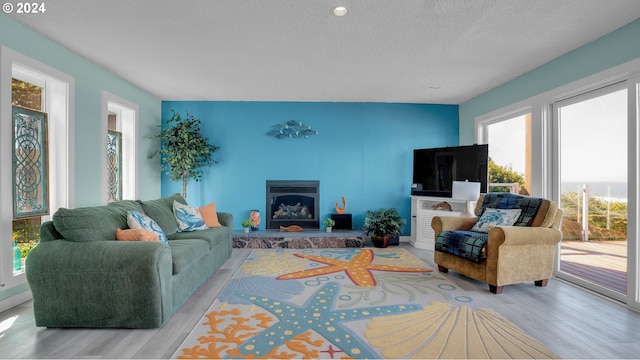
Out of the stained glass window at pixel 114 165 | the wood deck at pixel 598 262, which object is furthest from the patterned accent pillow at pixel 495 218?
the stained glass window at pixel 114 165

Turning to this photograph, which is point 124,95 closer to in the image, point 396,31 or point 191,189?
point 191,189

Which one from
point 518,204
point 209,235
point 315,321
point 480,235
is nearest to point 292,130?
point 209,235

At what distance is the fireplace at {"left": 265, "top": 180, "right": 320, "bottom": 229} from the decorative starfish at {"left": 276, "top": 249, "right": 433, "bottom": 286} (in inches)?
43.9

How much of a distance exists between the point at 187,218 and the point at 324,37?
2.59 meters

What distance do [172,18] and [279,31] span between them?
0.90 meters

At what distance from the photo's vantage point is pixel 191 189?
538cm

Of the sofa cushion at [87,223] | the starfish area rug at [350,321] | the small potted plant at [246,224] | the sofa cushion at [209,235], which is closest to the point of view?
the starfish area rug at [350,321]

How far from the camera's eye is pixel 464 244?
10.5 ft

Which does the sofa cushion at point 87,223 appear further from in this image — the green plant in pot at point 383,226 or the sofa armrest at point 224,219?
the green plant in pot at point 383,226

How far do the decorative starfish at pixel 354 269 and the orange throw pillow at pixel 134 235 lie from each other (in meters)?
1.41

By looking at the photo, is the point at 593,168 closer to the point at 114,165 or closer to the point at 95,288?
the point at 95,288

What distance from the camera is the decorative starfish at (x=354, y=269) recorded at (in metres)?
3.38

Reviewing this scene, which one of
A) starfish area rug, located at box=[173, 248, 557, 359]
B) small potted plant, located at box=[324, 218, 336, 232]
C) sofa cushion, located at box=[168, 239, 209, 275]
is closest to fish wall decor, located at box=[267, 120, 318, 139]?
small potted plant, located at box=[324, 218, 336, 232]

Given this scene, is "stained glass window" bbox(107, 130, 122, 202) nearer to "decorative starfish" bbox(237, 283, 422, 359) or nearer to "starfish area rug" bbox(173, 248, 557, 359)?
"starfish area rug" bbox(173, 248, 557, 359)
